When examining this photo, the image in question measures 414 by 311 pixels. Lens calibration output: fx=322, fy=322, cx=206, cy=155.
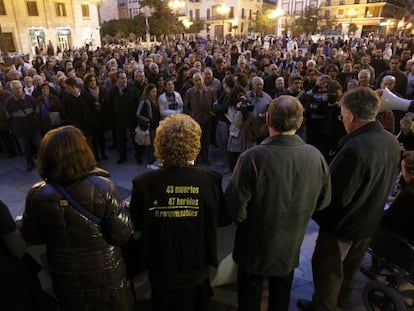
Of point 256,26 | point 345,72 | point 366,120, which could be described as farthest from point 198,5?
point 366,120

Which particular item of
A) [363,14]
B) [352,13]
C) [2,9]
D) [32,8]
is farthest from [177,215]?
→ [363,14]

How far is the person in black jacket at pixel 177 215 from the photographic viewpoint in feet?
6.34

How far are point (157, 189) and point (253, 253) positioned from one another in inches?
35.2

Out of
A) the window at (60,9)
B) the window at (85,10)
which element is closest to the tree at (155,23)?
the window at (85,10)

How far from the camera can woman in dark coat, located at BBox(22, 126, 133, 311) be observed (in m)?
1.87

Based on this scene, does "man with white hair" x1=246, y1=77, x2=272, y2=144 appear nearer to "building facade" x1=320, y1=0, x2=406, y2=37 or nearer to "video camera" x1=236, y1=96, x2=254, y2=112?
"video camera" x1=236, y1=96, x2=254, y2=112

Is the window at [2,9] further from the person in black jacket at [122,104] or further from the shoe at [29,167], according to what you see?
the person in black jacket at [122,104]

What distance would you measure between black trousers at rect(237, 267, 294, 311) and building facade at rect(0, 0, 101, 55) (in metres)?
33.3

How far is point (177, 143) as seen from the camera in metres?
1.93

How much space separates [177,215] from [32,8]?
132 ft

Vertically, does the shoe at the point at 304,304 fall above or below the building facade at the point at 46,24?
below

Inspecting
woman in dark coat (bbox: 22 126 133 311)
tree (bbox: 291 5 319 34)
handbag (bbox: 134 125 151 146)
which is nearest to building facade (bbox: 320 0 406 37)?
tree (bbox: 291 5 319 34)

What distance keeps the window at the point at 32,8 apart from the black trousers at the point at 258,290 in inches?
1572

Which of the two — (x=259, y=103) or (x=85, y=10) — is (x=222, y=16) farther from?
(x=259, y=103)
